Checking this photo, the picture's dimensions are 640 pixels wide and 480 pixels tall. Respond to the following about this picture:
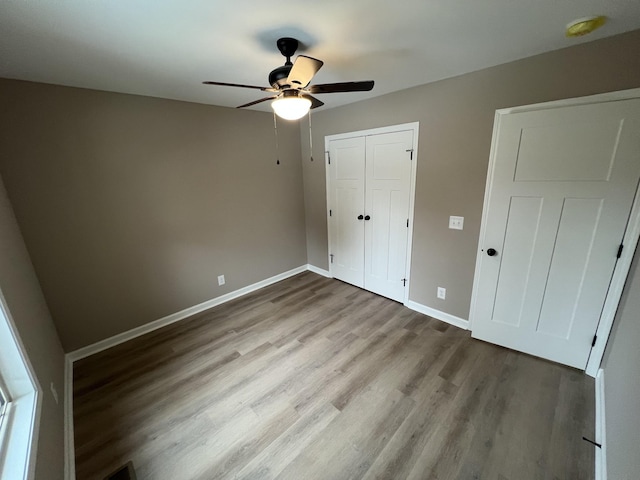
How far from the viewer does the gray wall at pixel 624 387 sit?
1.09m

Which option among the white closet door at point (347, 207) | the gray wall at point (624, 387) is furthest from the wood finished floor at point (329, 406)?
the white closet door at point (347, 207)

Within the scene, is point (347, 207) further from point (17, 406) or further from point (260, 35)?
point (17, 406)

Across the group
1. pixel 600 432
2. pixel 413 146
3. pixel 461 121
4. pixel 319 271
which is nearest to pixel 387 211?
pixel 413 146

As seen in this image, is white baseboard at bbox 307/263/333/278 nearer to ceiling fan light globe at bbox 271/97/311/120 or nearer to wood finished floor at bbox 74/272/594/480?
wood finished floor at bbox 74/272/594/480

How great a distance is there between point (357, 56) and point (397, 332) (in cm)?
243

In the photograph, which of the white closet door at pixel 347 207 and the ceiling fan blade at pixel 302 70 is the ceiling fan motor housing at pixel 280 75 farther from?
the white closet door at pixel 347 207

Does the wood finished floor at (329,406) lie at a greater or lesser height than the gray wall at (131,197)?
lesser

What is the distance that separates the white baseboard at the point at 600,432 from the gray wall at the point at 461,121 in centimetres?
95

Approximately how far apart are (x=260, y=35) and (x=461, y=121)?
1780 millimetres

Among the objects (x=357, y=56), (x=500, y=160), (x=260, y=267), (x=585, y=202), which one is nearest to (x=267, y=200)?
(x=260, y=267)

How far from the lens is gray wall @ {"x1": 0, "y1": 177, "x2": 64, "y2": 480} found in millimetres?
1226

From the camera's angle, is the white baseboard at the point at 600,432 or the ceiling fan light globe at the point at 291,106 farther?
the ceiling fan light globe at the point at 291,106

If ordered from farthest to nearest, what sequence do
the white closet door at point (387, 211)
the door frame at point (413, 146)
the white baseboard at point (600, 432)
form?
the white closet door at point (387, 211), the door frame at point (413, 146), the white baseboard at point (600, 432)

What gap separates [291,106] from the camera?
1504 mm
